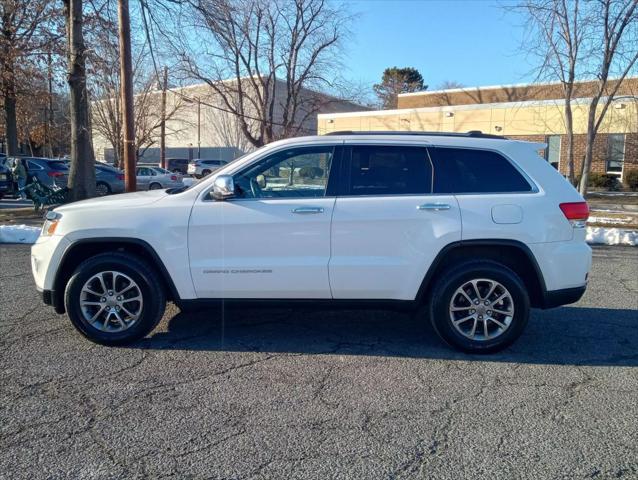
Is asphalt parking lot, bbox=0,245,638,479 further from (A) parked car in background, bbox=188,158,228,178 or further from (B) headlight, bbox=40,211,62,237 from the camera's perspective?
(A) parked car in background, bbox=188,158,228,178

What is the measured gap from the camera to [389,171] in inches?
185

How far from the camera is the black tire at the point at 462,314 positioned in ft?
15.0

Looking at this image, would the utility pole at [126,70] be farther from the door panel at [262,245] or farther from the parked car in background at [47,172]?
the parked car in background at [47,172]

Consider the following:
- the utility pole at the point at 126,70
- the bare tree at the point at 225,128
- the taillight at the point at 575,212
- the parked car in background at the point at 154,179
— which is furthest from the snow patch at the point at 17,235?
the bare tree at the point at 225,128

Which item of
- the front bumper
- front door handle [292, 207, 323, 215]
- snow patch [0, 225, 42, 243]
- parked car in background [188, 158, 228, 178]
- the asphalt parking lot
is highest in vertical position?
parked car in background [188, 158, 228, 178]

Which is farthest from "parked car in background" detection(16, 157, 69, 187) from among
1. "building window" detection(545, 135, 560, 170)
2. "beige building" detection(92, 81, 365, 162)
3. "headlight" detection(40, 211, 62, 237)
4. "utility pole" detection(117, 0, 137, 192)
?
"building window" detection(545, 135, 560, 170)

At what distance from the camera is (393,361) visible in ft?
14.7

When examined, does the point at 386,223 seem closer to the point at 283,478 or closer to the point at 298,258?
the point at 298,258

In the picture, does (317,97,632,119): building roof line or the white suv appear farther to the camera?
(317,97,632,119): building roof line

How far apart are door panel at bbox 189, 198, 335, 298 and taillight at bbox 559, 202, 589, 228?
79.4 inches

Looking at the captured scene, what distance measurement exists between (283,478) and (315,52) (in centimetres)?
2507

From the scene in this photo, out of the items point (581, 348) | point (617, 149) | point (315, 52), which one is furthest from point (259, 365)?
point (617, 149)

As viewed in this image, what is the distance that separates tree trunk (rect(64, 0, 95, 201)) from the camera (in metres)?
→ 12.9

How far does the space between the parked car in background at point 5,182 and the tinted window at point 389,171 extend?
19.0 metres
